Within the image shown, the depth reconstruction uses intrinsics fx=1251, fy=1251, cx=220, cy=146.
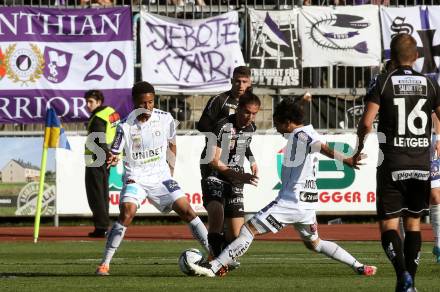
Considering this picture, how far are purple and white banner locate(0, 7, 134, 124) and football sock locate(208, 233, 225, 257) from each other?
9.86 metres

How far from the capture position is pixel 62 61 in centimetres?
2325

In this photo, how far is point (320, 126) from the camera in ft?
79.1

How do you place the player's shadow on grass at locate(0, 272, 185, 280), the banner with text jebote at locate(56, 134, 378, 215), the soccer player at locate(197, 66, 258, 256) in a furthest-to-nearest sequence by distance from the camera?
the banner with text jebote at locate(56, 134, 378, 215) < the soccer player at locate(197, 66, 258, 256) < the player's shadow on grass at locate(0, 272, 185, 280)

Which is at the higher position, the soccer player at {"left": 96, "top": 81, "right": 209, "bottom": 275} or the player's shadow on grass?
the soccer player at {"left": 96, "top": 81, "right": 209, "bottom": 275}

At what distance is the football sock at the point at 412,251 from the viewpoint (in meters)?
10.6

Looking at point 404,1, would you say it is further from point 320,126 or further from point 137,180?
point 137,180

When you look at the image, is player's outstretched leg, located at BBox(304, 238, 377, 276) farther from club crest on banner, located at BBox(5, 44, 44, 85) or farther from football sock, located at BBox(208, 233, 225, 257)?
club crest on banner, located at BBox(5, 44, 44, 85)

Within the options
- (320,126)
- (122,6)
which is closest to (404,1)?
(320,126)

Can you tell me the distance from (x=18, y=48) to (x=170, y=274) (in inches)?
429

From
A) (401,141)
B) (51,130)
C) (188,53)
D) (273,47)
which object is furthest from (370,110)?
(273,47)

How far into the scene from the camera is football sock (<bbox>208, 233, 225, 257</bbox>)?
13.6 m

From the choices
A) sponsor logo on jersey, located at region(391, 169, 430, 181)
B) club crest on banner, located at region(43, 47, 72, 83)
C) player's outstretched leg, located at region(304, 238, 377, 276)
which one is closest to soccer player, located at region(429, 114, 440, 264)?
player's outstretched leg, located at region(304, 238, 377, 276)

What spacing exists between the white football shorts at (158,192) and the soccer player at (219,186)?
427mm

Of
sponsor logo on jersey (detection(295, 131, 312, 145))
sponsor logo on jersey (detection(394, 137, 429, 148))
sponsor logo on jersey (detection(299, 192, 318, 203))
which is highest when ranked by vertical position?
sponsor logo on jersey (detection(394, 137, 429, 148))
